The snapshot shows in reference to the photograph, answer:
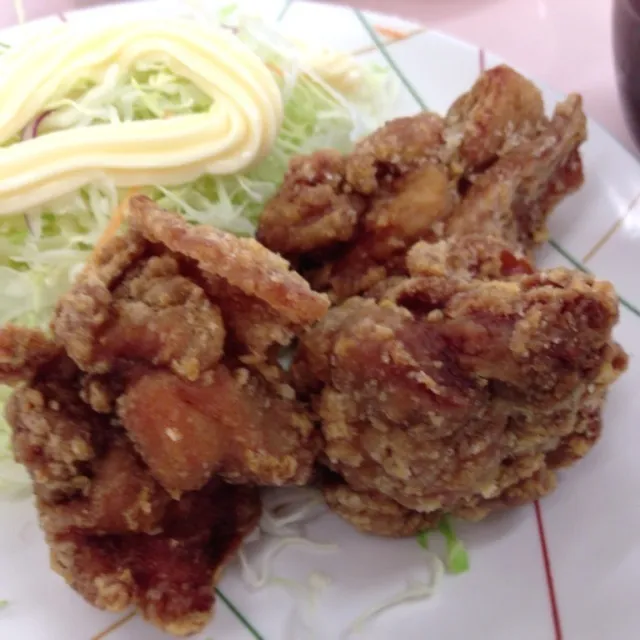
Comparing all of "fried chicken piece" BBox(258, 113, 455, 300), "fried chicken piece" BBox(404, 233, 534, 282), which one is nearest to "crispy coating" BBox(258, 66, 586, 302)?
"fried chicken piece" BBox(258, 113, 455, 300)

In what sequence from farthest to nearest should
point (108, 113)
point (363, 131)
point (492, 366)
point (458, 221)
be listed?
point (363, 131) < point (108, 113) < point (458, 221) < point (492, 366)

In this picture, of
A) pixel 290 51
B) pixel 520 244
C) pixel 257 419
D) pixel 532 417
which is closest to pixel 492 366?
pixel 532 417

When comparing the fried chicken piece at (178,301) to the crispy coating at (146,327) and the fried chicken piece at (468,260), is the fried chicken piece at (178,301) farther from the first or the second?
the fried chicken piece at (468,260)

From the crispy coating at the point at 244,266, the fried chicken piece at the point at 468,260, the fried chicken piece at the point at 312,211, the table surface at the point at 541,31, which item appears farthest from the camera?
the table surface at the point at 541,31

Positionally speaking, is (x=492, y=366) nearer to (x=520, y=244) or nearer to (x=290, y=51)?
(x=520, y=244)

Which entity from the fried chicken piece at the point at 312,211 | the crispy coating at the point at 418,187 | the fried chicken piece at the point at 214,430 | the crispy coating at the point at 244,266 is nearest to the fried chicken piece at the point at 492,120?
the crispy coating at the point at 418,187

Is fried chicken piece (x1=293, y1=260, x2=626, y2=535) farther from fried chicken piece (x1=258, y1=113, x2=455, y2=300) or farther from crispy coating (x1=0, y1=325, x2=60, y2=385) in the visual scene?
crispy coating (x1=0, y1=325, x2=60, y2=385)
